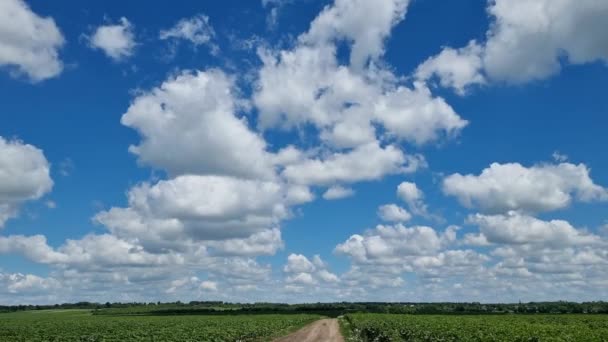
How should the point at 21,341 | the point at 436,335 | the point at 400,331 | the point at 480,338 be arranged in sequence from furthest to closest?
the point at 21,341
the point at 400,331
the point at 436,335
the point at 480,338

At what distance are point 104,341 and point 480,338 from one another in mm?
33899

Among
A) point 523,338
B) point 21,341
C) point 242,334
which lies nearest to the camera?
point 523,338

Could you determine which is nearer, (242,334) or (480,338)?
(480,338)

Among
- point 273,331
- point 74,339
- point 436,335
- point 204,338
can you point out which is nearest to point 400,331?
point 436,335

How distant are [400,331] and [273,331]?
914 inches

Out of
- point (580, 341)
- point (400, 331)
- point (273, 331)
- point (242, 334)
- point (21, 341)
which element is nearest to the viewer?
point (580, 341)

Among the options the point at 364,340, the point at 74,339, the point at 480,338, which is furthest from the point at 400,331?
the point at 74,339

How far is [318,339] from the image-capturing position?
174 feet

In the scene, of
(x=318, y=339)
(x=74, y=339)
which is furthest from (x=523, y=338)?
(x=74, y=339)

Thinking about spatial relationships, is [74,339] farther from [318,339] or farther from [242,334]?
[318,339]

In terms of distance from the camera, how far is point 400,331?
4797 centimetres

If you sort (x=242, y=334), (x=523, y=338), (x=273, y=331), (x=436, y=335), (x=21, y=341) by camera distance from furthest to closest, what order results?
(x=273, y=331), (x=242, y=334), (x=21, y=341), (x=436, y=335), (x=523, y=338)

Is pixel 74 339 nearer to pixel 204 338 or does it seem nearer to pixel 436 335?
pixel 204 338

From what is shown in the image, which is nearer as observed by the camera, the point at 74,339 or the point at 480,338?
the point at 480,338
